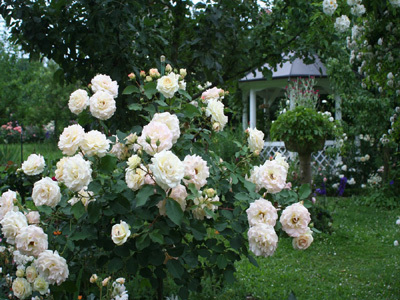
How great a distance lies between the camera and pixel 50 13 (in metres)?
2.69

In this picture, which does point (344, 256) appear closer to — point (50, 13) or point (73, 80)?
point (73, 80)

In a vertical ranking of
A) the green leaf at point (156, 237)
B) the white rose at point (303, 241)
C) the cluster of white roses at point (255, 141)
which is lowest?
the white rose at point (303, 241)

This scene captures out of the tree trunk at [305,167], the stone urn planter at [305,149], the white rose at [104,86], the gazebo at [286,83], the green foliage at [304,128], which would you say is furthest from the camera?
the gazebo at [286,83]

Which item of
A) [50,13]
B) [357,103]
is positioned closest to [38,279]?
[50,13]

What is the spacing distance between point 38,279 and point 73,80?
182 centimetres

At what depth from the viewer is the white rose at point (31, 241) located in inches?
62.9

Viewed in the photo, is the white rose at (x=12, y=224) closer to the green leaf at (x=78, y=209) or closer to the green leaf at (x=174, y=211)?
the green leaf at (x=78, y=209)

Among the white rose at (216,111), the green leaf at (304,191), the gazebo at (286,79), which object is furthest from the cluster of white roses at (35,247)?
the gazebo at (286,79)

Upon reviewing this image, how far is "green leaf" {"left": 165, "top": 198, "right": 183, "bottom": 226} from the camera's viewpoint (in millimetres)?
1490

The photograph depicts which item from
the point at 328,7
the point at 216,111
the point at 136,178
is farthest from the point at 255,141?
the point at 328,7

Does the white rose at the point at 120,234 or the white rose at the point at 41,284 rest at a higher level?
the white rose at the point at 120,234

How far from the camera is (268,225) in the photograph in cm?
162

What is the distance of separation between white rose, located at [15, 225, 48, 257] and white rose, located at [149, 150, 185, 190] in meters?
0.54

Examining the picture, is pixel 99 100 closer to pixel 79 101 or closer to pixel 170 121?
pixel 79 101
